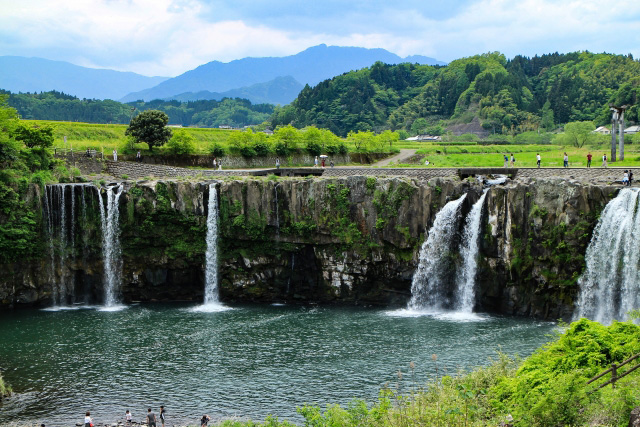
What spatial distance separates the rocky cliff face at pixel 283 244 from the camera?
53.7 metres

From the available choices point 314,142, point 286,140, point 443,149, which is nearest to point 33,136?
point 286,140

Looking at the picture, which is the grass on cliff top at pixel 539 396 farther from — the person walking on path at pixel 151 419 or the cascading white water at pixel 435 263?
the cascading white water at pixel 435 263

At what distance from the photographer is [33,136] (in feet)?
207

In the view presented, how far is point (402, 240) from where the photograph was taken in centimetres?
5519

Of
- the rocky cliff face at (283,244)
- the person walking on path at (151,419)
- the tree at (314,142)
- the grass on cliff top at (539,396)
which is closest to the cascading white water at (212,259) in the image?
the rocky cliff face at (283,244)

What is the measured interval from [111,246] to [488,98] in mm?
→ 118253

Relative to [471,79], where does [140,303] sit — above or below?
below

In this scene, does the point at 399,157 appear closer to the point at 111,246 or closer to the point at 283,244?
the point at 283,244

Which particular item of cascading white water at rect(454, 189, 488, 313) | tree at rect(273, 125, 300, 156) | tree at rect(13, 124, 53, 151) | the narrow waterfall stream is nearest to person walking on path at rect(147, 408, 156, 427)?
the narrow waterfall stream

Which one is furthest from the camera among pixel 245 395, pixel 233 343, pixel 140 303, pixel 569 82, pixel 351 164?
→ pixel 569 82

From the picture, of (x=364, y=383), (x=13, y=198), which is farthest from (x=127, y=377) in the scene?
(x=13, y=198)

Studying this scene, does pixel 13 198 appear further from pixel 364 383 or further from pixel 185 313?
pixel 364 383

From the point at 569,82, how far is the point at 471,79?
119 ft

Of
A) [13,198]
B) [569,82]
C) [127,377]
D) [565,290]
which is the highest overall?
[569,82]
